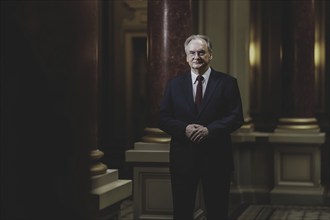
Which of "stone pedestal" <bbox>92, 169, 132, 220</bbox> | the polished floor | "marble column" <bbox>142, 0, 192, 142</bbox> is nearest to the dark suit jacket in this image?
"stone pedestal" <bbox>92, 169, 132, 220</bbox>

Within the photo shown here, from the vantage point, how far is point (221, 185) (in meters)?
3.56

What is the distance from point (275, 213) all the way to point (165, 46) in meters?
2.52

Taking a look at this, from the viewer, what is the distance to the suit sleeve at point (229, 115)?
11.7ft

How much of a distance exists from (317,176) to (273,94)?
2290 millimetres

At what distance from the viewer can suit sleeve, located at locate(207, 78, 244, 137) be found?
3.58 meters

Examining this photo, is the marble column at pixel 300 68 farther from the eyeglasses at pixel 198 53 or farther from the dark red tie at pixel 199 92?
the eyeglasses at pixel 198 53

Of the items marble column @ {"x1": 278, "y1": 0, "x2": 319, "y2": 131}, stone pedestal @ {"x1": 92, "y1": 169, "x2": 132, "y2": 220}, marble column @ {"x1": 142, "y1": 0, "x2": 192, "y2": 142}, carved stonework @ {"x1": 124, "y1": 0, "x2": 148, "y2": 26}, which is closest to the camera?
stone pedestal @ {"x1": 92, "y1": 169, "x2": 132, "y2": 220}

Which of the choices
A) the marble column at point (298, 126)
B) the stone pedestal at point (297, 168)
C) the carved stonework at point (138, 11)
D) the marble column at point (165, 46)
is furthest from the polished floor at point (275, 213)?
the carved stonework at point (138, 11)

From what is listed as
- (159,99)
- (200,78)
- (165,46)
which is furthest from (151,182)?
(200,78)

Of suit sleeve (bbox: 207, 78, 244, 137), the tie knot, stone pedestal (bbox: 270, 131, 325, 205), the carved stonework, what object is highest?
the carved stonework

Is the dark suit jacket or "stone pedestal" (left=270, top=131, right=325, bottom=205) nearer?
the dark suit jacket

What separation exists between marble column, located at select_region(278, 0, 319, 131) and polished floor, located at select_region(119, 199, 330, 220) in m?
0.99

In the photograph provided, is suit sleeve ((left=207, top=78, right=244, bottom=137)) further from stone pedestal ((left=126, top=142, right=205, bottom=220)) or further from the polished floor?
A: the polished floor

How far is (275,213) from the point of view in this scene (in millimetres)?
6820
